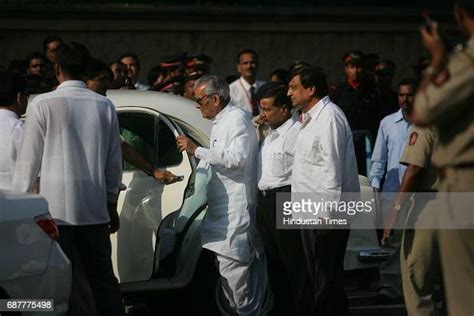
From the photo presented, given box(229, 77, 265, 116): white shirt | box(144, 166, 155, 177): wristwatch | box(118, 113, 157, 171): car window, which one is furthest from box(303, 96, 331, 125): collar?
box(229, 77, 265, 116): white shirt

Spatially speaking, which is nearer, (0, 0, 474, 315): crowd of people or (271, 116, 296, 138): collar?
(0, 0, 474, 315): crowd of people

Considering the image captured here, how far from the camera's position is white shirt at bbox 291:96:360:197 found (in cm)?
956

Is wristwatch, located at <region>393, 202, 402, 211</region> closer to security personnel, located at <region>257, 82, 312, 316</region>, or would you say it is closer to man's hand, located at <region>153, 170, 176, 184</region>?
security personnel, located at <region>257, 82, 312, 316</region>

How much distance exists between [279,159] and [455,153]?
10.7ft

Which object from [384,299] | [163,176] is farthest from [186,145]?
[384,299]

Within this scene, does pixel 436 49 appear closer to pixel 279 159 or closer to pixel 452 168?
pixel 452 168

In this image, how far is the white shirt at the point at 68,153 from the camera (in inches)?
344

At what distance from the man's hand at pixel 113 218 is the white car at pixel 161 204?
2.27ft

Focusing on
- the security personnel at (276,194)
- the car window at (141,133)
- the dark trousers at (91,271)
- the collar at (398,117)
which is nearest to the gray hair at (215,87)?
the security personnel at (276,194)

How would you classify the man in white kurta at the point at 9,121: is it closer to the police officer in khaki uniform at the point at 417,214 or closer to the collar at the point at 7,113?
the collar at the point at 7,113

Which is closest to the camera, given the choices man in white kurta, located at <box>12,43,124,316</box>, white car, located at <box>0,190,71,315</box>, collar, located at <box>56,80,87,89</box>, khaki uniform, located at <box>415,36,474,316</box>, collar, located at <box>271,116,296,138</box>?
khaki uniform, located at <box>415,36,474,316</box>

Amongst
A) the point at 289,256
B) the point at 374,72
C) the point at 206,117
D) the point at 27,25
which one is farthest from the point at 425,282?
the point at 27,25

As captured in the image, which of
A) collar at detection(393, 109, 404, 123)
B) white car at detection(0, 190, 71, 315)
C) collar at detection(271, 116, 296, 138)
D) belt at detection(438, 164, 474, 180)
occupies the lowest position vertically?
white car at detection(0, 190, 71, 315)

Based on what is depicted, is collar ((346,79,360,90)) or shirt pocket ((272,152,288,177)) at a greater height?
collar ((346,79,360,90))
